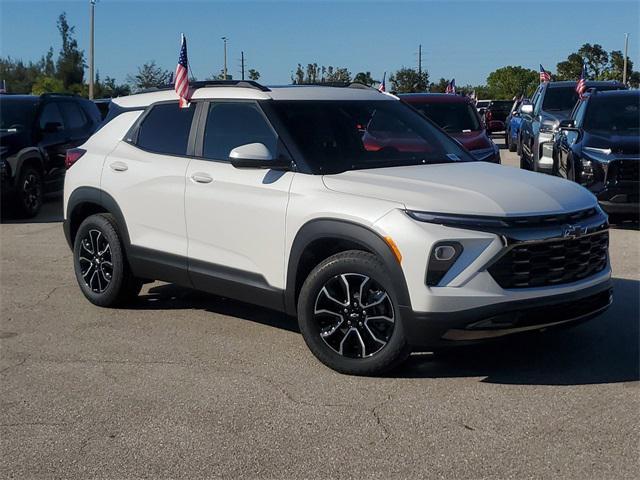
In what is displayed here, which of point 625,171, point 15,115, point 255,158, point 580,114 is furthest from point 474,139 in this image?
point 255,158

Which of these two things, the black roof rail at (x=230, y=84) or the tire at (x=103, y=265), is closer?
the black roof rail at (x=230, y=84)

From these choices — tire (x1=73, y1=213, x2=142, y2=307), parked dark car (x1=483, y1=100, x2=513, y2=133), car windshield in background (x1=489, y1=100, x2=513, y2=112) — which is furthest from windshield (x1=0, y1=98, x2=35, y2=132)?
car windshield in background (x1=489, y1=100, x2=513, y2=112)

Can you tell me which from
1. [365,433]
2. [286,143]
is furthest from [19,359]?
[365,433]

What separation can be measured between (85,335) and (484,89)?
309 feet

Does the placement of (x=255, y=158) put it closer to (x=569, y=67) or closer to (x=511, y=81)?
(x=569, y=67)

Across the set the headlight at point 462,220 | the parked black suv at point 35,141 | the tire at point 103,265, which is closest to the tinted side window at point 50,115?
the parked black suv at point 35,141

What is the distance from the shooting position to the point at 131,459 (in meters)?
4.20

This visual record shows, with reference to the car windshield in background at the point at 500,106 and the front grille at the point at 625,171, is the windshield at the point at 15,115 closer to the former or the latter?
the front grille at the point at 625,171

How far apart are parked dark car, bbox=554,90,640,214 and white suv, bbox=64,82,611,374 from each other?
4492 millimetres

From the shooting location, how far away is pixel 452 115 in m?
13.8

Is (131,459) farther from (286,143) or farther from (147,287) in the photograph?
(147,287)

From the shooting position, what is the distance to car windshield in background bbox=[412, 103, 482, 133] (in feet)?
44.6

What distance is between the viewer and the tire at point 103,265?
6.99 metres

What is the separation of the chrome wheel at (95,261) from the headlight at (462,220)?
3159 mm
